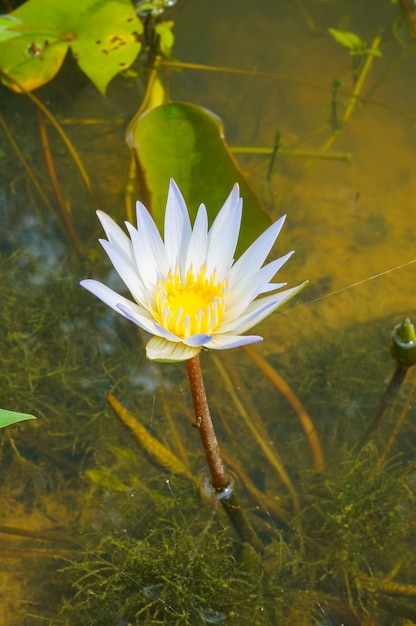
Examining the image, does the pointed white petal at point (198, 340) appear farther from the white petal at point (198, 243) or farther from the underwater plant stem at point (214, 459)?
the white petal at point (198, 243)

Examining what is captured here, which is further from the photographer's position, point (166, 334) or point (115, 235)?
point (115, 235)

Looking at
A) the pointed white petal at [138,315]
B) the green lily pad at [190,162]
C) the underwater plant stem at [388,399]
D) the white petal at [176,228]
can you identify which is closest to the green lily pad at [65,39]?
the green lily pad at [190,162]

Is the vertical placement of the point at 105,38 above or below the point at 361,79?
above

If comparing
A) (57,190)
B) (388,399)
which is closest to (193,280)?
(388,399)

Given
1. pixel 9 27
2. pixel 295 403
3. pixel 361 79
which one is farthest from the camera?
pixel 361 79

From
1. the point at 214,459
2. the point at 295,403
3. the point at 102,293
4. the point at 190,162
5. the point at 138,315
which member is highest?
the point at 102,293

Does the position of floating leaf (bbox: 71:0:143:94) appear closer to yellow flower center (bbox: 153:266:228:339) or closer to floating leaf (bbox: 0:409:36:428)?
yellow flower center (bbox: 153:266:228:339)

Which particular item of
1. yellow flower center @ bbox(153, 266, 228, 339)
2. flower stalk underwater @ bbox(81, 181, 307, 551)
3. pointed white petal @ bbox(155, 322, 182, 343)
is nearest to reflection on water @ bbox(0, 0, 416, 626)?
flower stalk underwater @ bbox(81, 181, 307, 551)

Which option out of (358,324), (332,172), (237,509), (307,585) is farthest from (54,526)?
(332,172)

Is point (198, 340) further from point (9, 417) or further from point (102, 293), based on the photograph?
point (9, 417)
